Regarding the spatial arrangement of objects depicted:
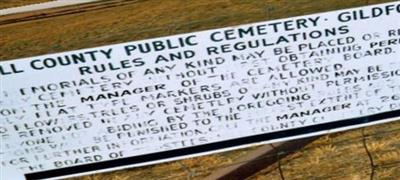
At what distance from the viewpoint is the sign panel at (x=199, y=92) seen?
3.86 ft

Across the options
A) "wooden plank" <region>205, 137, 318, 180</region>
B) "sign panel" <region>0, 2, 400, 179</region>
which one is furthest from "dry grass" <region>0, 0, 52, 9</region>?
"wooden plank" <region>205, 137, 318, 180</region>

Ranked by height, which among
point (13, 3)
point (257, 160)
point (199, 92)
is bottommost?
point (257, 160)

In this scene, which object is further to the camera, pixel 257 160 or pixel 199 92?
pixel 257 160

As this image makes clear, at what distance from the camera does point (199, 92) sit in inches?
49.1

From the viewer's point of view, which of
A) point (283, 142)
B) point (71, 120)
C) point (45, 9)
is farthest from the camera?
point (283, 142)

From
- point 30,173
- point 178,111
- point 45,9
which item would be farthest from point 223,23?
point 30,173

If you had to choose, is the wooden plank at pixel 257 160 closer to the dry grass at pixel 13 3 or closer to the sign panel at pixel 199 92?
the sign panel at pixel 199 92

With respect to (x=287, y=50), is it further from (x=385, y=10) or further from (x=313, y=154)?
(x=313, y=154)

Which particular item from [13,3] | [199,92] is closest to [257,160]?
[199,92]

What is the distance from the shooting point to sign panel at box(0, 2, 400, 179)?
3.86 ft

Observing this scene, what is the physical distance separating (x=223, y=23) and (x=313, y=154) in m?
0.44

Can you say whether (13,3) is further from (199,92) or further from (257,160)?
(257,160)

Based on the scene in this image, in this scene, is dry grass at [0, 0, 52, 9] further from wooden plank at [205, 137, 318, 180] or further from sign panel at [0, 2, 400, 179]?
wooden plank at [205, 137, 318, 180]

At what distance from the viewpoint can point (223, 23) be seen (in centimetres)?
117
